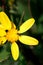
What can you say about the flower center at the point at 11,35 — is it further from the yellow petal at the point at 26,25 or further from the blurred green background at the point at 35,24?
the blurred green background at the point at 35,24

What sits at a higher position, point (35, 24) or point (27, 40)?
point (27, 40)

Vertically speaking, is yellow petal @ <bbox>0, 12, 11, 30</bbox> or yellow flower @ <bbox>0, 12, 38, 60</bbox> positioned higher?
yellow petal @ <bbox>0, 12, 11, 30</bbox>

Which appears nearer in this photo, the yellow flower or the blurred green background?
the yellow flower

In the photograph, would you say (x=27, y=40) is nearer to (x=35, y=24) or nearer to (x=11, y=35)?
(x=11, y=35)

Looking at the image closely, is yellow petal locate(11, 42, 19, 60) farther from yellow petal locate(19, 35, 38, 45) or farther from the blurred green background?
the blurred green background

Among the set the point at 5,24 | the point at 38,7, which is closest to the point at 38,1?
the point at 38,7

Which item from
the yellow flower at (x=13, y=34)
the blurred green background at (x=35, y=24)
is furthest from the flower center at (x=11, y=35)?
the blurred green background at (x=35, y=24)

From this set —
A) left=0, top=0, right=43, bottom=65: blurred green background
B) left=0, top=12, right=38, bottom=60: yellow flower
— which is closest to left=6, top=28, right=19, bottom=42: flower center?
left=0, top=12, right=38, bottom=60: yellow flower

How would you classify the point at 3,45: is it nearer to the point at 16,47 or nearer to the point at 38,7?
the point at 16,47

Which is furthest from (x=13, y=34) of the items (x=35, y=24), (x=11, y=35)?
(x=35, y=24)
